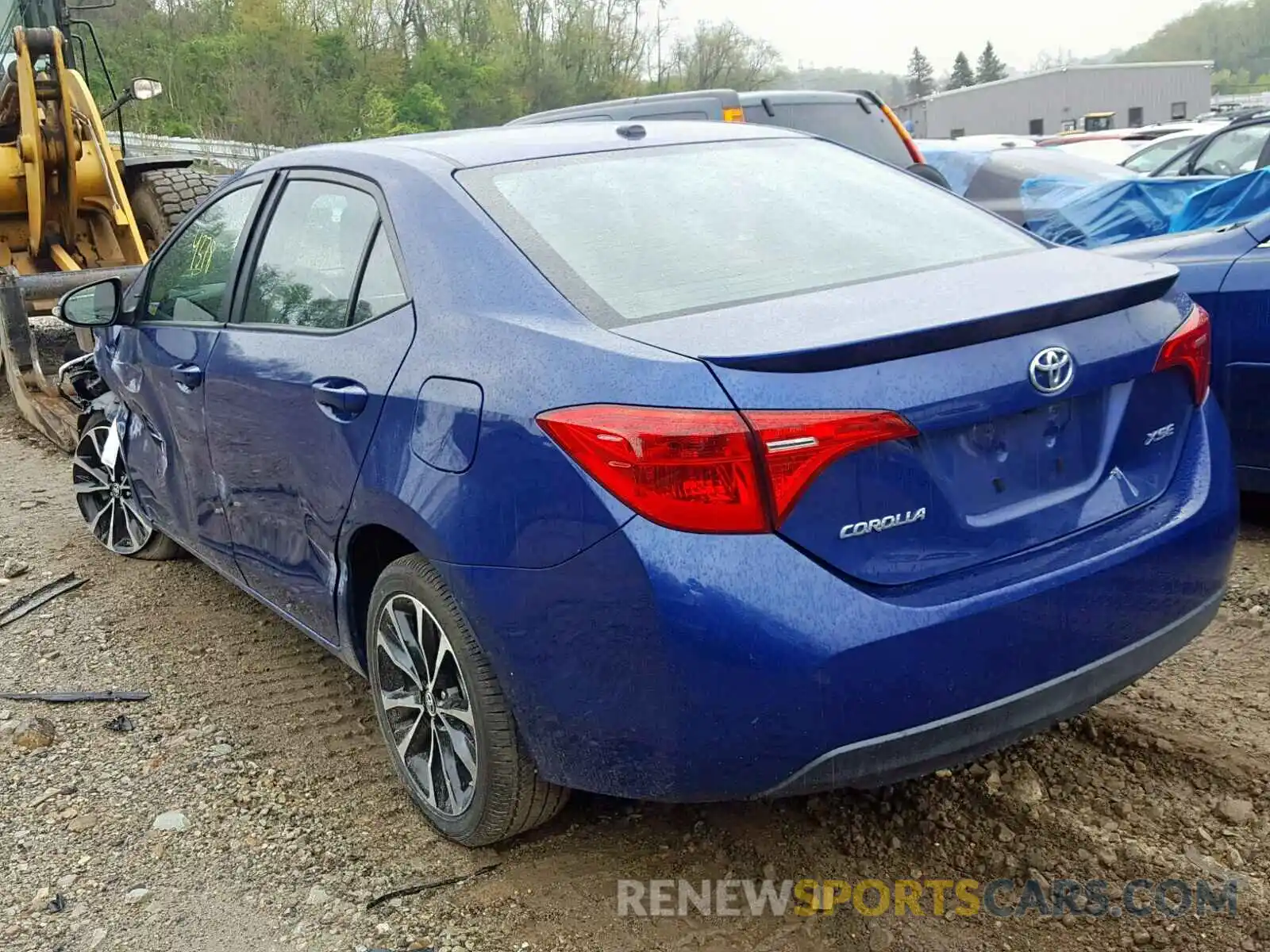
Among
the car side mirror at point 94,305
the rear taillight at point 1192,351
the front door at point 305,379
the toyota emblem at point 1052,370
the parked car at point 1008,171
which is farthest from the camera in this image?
the parked car at point 1008,171

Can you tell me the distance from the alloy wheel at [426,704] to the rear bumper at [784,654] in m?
0.27

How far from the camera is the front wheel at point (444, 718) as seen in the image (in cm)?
259

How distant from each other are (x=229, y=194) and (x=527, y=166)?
1308 mm

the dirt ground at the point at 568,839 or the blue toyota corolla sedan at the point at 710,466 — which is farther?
the dirt ground at the point at 568,839

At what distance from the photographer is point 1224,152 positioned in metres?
10.2

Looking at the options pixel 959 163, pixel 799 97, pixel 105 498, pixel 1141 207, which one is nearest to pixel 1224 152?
pixel 959 163

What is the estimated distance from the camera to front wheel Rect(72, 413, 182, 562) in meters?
5.11

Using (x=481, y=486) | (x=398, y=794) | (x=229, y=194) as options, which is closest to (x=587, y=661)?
(x=481, y=486)

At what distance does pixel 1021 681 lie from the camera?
7.55ft

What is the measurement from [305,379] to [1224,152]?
9477 millimetres

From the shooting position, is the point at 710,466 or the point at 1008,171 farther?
the point at 1008,171

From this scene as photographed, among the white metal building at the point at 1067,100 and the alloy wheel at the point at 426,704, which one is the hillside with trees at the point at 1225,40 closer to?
the white metal building at the point at 1067,100

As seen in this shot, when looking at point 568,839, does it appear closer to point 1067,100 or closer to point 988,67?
point 1067,100

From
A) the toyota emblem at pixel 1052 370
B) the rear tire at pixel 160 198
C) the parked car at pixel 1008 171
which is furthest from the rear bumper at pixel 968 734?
the rear tire at pixel 160 198
